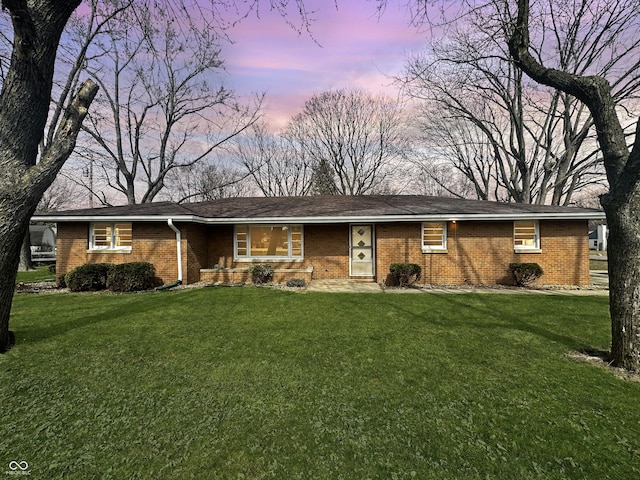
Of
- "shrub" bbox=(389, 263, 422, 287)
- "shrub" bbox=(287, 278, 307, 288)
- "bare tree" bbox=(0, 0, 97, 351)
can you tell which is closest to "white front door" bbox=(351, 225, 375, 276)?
"shrub" bbox=(389, 263, 422, 287)

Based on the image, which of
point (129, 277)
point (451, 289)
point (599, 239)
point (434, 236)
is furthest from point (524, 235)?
point (599, 239)

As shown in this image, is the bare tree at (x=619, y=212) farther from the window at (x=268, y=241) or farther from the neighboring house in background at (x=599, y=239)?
the neighboring house in background at (x=599, y=239)

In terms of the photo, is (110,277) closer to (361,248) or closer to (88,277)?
(88,277)

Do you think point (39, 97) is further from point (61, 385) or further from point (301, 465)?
point (301, 465)

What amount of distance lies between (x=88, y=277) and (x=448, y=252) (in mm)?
13010

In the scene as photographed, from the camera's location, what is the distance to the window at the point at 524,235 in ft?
37.1

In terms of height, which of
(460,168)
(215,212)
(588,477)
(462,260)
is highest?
(460,168)

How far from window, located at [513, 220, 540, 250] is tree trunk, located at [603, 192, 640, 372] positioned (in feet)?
25.7

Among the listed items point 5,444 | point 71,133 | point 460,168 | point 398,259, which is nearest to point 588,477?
point 5,444

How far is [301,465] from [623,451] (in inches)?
108

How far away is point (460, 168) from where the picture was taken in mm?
25656

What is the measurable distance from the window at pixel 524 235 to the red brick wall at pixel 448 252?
0.25 metres

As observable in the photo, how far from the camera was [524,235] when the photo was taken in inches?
448

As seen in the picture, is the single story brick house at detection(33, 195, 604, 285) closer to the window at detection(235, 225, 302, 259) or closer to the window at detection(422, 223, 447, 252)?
the window at detection(422, 223, 447, 252)
